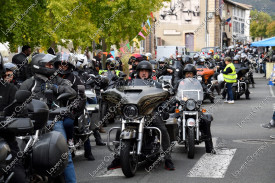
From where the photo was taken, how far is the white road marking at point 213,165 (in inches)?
315

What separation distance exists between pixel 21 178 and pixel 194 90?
5.87 metres

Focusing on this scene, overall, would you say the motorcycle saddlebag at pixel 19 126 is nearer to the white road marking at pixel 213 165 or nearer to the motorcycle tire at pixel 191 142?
the white road marking at pixel 213 165

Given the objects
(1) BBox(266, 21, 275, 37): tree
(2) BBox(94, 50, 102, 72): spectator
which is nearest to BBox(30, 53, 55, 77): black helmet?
(2) BBox(94, 50, 102, 72): spectator

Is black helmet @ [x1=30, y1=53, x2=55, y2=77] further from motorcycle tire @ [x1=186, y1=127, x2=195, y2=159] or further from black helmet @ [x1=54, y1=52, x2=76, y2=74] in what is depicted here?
motorcycle tire @ [x1=186, y1=127, x2=195, y2=159]

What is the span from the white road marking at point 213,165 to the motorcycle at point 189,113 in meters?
0.35

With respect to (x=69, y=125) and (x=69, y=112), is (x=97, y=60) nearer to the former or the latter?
(x=69, y=125)

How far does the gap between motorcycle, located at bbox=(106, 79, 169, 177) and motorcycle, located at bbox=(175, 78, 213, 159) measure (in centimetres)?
120

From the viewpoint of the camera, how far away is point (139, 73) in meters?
8.66

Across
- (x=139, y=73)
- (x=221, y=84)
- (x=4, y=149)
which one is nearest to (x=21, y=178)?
(x=4, y=149)

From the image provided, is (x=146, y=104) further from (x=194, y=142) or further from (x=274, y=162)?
(x=274, y=162)

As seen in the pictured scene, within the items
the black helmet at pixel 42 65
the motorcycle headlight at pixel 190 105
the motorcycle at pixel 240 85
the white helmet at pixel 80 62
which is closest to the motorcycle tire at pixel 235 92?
the motorcycle at pixel 240 85

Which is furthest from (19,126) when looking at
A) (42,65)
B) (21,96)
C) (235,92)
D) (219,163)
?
(235,92)

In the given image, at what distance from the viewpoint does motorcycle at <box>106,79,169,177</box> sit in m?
7.68

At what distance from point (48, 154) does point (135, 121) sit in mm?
3250
